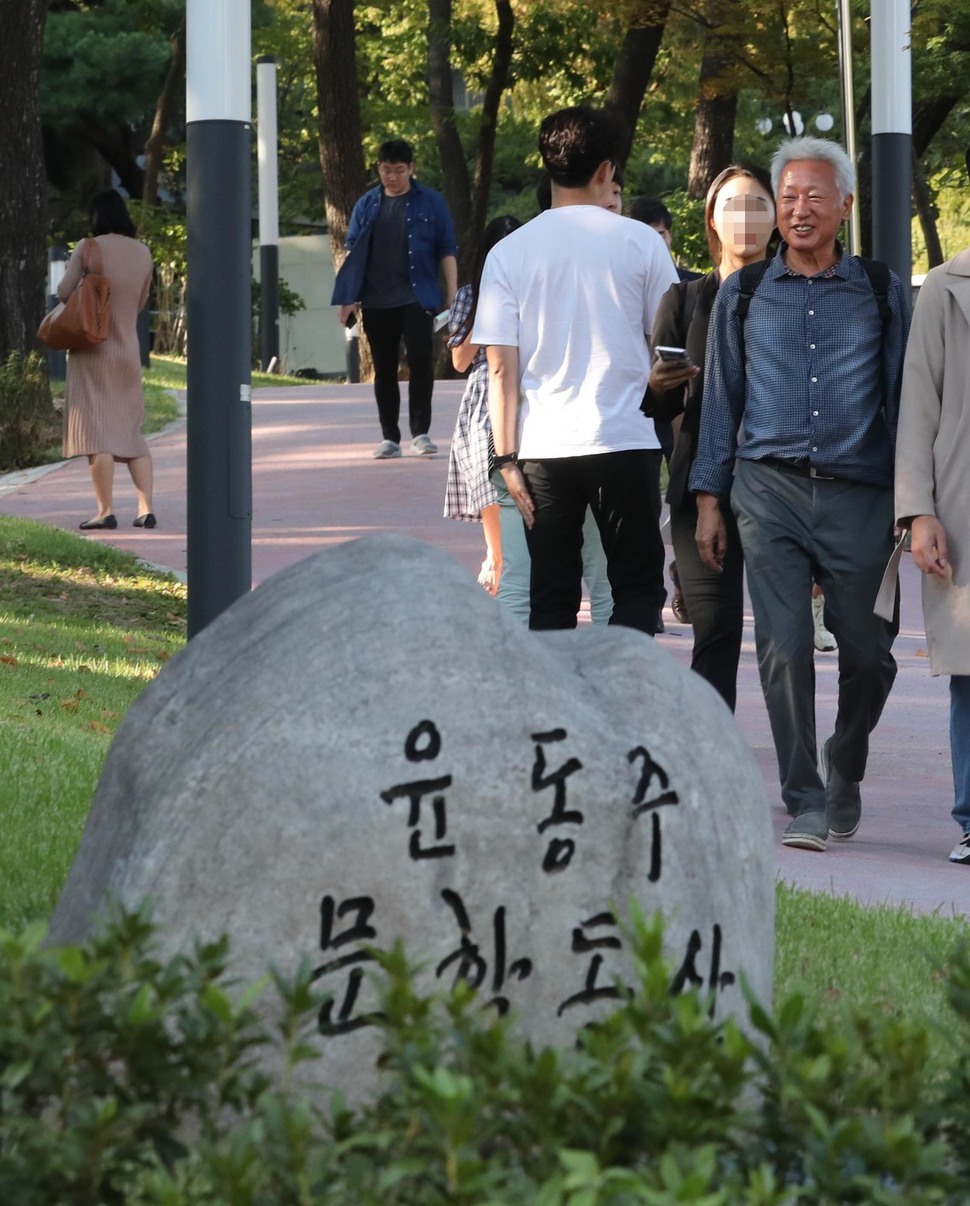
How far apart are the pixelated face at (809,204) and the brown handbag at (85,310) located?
6.67 meters

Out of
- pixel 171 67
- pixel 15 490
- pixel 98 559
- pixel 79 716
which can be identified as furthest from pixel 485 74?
pixel 79 716

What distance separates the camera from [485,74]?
3039 cm

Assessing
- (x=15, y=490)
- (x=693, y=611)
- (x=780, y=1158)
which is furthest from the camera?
(x=15, y=490)

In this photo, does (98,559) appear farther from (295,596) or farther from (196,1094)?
(196,1094)

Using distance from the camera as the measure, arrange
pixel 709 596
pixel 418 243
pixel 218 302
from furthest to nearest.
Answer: pixel 418 243
pixel 218 302
pixel 709 596

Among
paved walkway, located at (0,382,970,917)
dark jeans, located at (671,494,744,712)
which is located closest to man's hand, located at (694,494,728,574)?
dark jeans, located at (671,494,744,712)

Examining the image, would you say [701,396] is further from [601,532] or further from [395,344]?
[395,344]

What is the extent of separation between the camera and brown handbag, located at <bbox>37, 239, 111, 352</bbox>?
12008 mm

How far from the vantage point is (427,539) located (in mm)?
12336

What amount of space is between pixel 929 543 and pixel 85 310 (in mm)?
7079

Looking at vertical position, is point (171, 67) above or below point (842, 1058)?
above

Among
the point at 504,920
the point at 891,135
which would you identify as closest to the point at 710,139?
the point at 891,135

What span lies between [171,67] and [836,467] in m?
31.5

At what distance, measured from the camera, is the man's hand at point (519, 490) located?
6.59m
